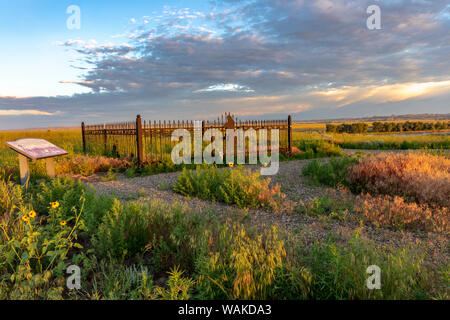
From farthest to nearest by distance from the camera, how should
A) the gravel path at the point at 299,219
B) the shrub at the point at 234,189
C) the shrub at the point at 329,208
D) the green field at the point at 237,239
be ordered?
1. the shrub at the point at 234,189
2. the shrub at the point at 329,208
3. the gravel path at the point at 299,219
4. the green field at the point at 237,239

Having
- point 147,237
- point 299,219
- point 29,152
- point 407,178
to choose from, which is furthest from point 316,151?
point 147,237

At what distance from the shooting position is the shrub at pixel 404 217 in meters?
4.96

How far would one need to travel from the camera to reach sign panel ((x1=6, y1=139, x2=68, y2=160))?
6652 millimetres

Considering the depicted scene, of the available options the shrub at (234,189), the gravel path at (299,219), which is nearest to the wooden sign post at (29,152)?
the gravel path at (299,219)

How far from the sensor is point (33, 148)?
277 inches

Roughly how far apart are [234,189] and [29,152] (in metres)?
4.84

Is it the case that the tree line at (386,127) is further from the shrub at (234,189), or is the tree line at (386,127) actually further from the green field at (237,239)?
the shrub at (234,189)

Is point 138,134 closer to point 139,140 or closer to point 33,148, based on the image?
point 139,140

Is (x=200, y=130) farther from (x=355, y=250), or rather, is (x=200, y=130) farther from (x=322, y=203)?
→ (x=355, y=250)

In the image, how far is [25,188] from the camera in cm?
675

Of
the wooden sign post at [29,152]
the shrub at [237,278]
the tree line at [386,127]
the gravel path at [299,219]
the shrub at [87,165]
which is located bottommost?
the gravel path at [299,219]

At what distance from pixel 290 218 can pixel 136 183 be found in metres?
5.14

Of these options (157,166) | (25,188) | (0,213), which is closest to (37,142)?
(25,188)

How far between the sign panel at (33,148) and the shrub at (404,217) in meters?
7.22
